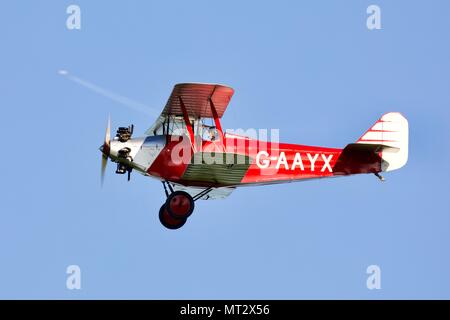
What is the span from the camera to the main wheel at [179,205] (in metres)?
20.1

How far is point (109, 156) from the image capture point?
2019cm

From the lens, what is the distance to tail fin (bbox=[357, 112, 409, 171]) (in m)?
21.4

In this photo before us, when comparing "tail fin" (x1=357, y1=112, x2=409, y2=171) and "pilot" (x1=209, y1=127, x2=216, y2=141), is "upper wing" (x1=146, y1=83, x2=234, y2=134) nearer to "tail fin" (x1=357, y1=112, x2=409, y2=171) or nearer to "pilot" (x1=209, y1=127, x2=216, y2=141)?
"pilot" (x1=209, y1=127, x2=216, y2=141)

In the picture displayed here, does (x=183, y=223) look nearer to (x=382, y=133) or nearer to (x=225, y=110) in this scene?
(x=225, y=110)

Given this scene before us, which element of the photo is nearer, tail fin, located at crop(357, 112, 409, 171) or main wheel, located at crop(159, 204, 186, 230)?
main wheel, located at crop(159, 204, 186, 230)

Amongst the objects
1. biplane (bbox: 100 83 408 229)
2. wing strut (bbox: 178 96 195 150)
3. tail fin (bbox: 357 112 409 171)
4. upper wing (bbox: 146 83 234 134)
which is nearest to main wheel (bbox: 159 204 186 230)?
biplane (bbox: 100 83 408 229)

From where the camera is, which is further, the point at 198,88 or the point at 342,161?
the point at 342,161

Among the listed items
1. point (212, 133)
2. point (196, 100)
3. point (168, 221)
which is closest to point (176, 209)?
point (168, 221)

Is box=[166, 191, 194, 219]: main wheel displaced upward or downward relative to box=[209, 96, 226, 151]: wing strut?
downward

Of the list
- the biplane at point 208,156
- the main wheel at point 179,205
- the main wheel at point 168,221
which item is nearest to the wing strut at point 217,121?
the biplane at point 208,156
